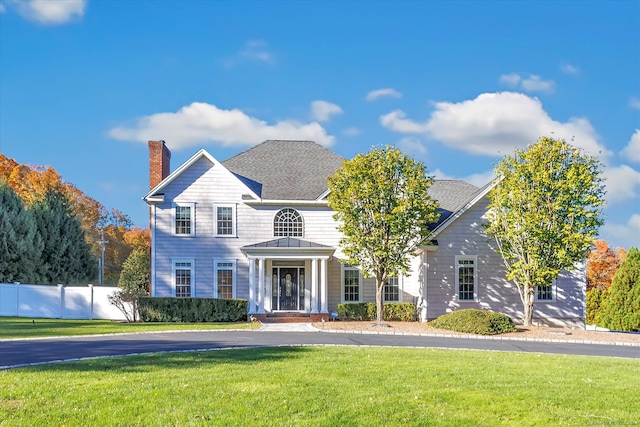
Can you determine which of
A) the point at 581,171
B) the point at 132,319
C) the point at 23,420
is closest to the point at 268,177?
the point at 132,319

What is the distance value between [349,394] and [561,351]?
424 inches

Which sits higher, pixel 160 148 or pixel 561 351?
pixel 160 148

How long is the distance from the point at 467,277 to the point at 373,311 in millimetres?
4695

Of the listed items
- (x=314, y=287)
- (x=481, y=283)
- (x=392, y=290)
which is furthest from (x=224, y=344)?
(x=481, y=283)

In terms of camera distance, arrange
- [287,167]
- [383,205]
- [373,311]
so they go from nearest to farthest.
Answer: [383,205]
[373,311]
[287,167]

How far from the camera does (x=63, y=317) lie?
3084cm

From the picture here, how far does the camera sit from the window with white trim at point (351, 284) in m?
30.8

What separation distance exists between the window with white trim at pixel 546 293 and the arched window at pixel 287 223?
11.7 m

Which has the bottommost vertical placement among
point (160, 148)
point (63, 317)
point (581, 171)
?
point (63, 317)

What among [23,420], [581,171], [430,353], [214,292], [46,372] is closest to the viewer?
[23,420]

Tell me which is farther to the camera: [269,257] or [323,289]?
[323,289]

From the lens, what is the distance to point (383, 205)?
26797mm

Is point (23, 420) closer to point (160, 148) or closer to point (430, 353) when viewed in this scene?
point (430, 353)

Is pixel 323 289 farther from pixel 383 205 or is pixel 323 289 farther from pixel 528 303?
pixel 528 303
